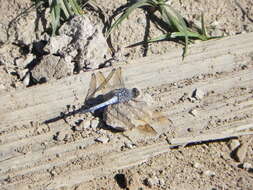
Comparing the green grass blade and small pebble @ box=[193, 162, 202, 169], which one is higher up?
the green grass blade

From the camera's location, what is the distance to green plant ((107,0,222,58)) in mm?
3113

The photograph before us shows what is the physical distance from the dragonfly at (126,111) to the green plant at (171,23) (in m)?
0.39

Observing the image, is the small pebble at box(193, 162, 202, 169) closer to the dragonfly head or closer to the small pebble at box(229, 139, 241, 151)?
the small pebble at box(229, 139, 241, 151)

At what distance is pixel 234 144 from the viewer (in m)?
2.81

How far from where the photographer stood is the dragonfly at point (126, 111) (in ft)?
9.31

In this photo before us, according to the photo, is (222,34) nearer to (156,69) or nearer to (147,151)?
(156,69)

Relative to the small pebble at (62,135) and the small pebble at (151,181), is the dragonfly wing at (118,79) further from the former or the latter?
the small pebble at (151,181)

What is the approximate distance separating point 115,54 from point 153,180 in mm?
868

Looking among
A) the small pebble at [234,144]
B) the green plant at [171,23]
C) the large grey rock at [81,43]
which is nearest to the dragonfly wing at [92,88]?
the large grey rock at [81,43]

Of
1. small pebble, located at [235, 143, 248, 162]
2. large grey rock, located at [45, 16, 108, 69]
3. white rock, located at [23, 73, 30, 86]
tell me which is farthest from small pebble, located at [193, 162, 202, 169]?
white rock, located at [23, 73, 30, 86]

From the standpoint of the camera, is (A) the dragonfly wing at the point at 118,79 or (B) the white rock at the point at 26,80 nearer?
(A) the dragonfly wing at the point at 118,79

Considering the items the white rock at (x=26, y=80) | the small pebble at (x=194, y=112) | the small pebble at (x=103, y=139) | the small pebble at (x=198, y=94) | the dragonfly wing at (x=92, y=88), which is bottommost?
the small pebble at (x=103, y=139)

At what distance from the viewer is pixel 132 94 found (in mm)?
2941

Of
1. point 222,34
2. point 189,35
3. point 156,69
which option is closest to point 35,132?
point 156,69
